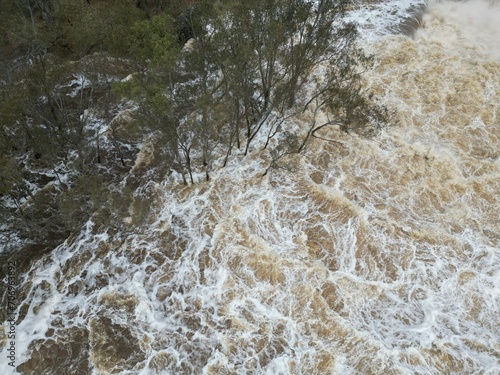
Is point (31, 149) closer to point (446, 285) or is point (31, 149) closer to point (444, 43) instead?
point (446, 285)

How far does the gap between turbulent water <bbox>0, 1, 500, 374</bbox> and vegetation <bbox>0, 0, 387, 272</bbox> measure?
2075 mm

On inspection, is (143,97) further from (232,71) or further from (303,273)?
(303,273)

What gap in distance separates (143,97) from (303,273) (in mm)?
10876

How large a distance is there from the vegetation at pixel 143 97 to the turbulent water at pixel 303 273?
2.08m

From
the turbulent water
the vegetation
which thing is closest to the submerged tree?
the vegetation

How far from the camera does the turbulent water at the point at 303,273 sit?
48.5 ft

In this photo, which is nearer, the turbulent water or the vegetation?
the turbulent water

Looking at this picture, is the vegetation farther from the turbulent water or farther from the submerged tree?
the turbulent water

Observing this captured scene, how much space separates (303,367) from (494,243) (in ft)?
36.9

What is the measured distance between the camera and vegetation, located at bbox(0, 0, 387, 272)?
57.4 ft

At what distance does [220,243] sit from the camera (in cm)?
1816

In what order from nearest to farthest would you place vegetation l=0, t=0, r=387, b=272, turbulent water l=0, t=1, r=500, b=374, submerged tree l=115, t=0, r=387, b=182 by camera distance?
turbulent water l=0, t=1, r=500, b=374 < vegetation l=0, t=0, r=387, b=272 < submerged tree l=115, t=0, r=387, b=182

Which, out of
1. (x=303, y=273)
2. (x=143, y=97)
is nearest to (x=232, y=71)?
(x=143, y=97)

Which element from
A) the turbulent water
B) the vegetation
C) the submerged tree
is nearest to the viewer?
the turbulent water
